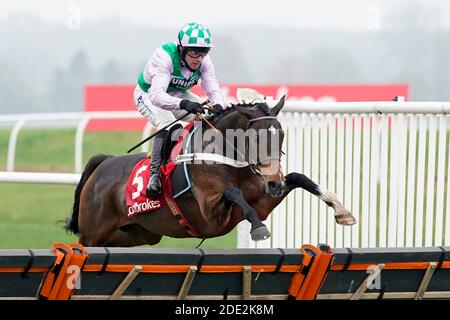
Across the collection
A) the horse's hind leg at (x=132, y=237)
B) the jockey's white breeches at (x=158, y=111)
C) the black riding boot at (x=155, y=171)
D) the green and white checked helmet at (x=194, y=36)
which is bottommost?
the horse's hind leg at (x=132, y=237)

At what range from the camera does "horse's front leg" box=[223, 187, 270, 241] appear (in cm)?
602

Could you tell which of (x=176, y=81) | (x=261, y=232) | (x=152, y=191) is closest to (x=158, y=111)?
(x=176, y=81)

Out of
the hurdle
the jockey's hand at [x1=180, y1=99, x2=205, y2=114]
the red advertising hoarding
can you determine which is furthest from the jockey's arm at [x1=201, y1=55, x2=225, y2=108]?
the red advertising hoarding

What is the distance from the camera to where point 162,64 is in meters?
6.81

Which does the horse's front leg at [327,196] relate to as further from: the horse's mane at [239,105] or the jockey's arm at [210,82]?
the jockey's arm at [210,82]

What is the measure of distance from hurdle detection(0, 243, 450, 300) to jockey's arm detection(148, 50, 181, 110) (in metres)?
1.87

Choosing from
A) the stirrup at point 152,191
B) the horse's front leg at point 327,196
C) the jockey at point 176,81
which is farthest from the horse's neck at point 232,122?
the stirrup at point 152,191

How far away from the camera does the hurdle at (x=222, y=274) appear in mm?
4766

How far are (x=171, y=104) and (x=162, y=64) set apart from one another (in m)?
0.30

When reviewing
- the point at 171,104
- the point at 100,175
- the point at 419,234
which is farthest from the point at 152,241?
the point at 419,234

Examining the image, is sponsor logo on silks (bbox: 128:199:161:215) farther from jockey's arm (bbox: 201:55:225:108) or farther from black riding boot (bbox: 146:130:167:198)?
jockey's arm (bbox: 201:55:225:108)

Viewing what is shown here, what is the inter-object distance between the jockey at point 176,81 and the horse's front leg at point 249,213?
1.99 ft

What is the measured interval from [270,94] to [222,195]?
48.3 ft

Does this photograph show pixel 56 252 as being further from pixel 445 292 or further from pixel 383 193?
pixel 383 193
